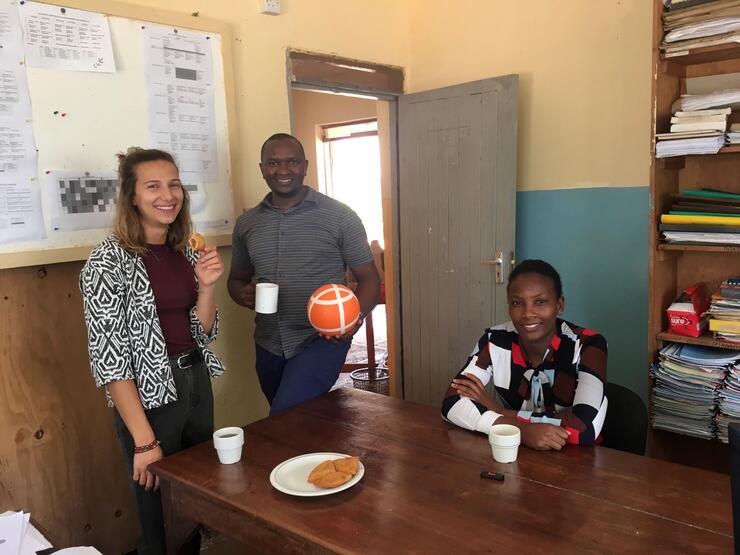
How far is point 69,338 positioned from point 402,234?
208cm

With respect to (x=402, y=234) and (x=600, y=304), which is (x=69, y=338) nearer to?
(x=402, y=234)

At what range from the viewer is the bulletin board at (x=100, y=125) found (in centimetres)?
223

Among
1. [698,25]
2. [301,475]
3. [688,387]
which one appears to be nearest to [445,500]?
[301,475]

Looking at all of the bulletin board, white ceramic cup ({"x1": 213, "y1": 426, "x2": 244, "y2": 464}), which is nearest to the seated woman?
white ceramic cup ({"x1": 213, "y1": 426, "x2": 244, "y2": 464})

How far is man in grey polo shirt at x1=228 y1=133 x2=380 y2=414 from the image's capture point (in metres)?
2.36

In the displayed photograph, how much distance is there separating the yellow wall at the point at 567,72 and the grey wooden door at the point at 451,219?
178 millimetres

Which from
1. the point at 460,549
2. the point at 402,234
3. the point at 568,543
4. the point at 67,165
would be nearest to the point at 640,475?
the point at 568,543

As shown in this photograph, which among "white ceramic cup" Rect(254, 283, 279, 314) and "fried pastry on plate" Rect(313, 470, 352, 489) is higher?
"white ceramic cup" Rect(254, 283, 279, 314)

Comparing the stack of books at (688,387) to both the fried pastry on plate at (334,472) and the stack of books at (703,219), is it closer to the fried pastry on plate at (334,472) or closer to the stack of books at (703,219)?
the stack of books at (703,219)

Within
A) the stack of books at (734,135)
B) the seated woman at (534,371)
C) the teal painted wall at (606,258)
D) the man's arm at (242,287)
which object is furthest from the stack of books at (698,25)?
the man's arm at (242,287)

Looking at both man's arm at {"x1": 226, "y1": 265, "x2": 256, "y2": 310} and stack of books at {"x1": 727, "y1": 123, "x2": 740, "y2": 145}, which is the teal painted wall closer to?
stack of books at {"x1": 727, "y1": 123, "x2": 740, "y2": 145}

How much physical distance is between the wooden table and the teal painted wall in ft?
5.31

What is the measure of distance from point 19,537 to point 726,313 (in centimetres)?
251

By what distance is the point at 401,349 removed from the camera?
394 centimetres
